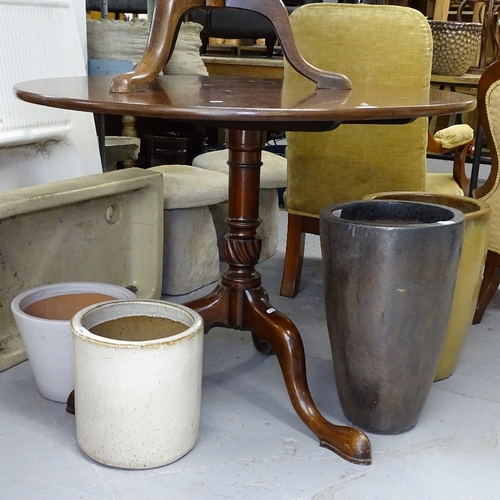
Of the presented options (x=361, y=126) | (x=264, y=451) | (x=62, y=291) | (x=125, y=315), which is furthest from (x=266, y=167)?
(x=264, y=451)

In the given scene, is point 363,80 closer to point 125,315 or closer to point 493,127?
point 493,127

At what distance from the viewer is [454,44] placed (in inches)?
151

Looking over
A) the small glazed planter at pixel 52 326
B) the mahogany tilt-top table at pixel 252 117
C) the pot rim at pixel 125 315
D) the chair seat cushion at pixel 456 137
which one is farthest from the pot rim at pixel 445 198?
the chair seat cushion at pixel 456 137

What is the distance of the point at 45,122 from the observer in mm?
2098

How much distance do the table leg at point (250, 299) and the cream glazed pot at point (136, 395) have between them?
0.82 ft

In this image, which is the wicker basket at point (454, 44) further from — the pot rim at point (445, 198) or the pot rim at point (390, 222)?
the pot rim at point (390, 222)

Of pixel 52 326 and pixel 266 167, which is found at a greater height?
pixel 266 167

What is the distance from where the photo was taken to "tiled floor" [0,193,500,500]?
131 cm

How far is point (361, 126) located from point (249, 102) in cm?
86

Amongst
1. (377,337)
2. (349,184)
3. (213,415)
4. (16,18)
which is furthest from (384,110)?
(16,18)

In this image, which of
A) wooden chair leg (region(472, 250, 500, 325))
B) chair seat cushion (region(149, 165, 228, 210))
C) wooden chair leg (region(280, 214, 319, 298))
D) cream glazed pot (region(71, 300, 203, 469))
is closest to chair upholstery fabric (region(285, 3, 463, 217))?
wooden chair leg (region(280, 214, 319, 298))

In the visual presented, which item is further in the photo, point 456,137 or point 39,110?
point 456,137

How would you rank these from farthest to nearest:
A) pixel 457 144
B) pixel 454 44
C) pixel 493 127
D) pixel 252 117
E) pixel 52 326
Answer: pixel 454 44 → pixel 457 144 → pixel 493 127 → pixel 52 326 → pixel 252 117

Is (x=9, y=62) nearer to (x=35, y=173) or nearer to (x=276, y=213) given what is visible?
(x=35, y=173)
